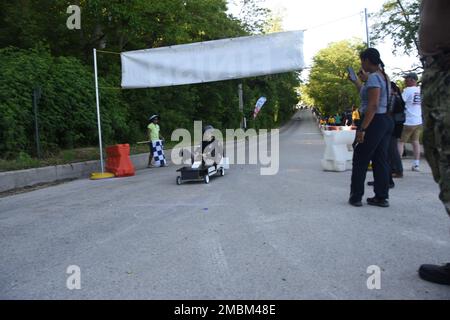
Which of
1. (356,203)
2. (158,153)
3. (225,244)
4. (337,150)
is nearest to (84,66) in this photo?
(158,153)

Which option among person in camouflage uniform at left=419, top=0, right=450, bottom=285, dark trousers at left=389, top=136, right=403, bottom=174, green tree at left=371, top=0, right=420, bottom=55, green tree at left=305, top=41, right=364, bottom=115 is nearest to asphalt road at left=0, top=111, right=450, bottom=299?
dark trousers at left=389, top=136, right=403, bottom=174

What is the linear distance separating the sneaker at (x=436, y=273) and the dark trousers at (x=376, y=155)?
2.67 m

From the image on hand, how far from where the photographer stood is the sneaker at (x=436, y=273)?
11.1 feet

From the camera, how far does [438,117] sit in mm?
3150

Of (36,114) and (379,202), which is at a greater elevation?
(36,114)

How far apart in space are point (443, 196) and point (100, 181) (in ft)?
29.7

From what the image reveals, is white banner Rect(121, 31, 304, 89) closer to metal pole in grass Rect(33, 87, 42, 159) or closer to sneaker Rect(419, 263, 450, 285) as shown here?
metal pole in grass Rect(33, 87, 42, 159)

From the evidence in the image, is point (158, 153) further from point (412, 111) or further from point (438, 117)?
point (438, 117)

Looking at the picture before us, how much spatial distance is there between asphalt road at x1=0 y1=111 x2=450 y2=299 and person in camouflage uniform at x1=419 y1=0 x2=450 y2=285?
0.82 m

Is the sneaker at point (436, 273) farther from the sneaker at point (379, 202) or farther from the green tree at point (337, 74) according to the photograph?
the green tree at point (337, 74)

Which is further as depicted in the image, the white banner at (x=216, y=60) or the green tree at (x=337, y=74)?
the green tree at (x=337, y=74)

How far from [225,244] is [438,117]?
2.40 m

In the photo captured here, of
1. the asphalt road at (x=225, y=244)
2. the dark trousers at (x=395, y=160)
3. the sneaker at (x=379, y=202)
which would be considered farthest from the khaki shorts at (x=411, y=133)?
the sneaker at (x=379, y=202)

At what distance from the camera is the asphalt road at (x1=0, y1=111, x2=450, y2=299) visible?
3.43 meters
